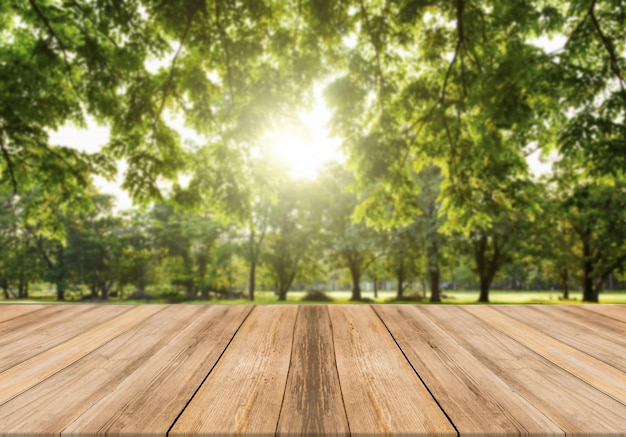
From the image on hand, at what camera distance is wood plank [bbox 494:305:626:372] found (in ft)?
6.29

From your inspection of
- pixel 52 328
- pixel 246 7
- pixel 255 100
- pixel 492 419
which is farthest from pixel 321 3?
pixel 492 419

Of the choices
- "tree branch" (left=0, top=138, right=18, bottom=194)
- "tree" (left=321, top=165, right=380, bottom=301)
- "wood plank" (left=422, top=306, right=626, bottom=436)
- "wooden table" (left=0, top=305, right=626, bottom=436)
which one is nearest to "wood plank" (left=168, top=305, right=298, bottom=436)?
"wooden table" (left=0, top=305, right=626, bottom=436)

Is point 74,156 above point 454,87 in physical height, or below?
below

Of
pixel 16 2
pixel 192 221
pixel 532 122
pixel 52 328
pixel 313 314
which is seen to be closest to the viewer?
pixel 52 328

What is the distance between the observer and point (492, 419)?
51.2 inches

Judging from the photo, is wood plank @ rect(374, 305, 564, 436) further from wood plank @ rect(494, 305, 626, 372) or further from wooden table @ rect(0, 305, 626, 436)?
wood plank @ rect(494, 305, 626, 372)

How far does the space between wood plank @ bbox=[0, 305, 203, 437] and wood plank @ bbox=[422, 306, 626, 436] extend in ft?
4.55

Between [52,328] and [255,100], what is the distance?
486 centimetres

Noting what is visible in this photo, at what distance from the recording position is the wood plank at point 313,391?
1.25 metres

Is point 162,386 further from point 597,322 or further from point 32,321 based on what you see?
point 597,322

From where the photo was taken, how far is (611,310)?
266 centimetres

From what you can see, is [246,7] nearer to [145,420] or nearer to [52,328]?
[52,328]

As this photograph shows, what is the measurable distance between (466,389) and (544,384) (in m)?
0.35

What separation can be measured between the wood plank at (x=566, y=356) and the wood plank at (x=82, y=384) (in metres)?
1.76
